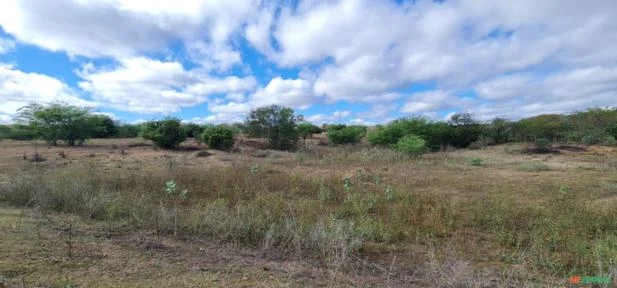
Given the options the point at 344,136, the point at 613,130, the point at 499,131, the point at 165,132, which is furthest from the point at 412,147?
the point at 613,130

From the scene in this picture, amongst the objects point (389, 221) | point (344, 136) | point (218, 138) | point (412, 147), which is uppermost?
point (344, 136)

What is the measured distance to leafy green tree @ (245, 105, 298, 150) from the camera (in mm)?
25984

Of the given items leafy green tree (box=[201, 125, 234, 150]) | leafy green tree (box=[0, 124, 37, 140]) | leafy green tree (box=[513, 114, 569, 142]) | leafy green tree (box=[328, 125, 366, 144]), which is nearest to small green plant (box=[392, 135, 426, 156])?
leafy green tree (box=[201, 125, 234, 150])

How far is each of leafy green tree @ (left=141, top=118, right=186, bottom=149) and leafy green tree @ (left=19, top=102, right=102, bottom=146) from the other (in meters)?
3.66

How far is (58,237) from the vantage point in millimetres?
4188

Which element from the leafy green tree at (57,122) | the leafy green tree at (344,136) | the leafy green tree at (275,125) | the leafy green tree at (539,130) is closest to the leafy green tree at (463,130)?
the leafy green tree at (539,130)

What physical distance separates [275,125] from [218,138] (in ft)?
17.2

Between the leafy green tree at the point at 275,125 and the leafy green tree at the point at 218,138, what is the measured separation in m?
3.67

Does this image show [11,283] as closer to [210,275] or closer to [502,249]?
[210,275]

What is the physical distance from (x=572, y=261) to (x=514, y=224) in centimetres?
165

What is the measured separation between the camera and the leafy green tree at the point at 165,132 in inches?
813

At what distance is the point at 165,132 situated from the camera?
20.7 m

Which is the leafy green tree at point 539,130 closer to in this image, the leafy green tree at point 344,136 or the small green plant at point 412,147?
the leafy green tree at point 344,136

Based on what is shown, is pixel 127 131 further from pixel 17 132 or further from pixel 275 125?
pixel 275 125
